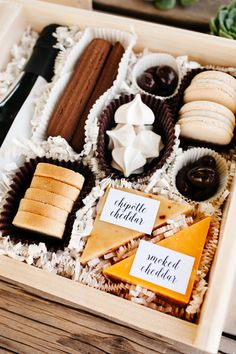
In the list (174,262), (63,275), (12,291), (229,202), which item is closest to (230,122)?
(229,202)

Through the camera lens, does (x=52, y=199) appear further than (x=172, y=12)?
No

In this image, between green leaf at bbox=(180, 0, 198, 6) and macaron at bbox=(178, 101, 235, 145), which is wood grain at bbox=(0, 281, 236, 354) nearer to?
macaron at bbox=(178, 101, 235, 145)

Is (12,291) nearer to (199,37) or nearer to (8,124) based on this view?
(8,124)

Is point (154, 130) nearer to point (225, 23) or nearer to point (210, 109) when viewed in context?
point (210, 109)

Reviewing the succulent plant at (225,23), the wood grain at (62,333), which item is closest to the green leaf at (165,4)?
the succulent plant at (225,23)

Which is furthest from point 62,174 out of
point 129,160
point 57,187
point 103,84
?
point 103,84

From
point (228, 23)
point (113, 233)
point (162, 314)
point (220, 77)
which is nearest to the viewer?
point (162, 314)

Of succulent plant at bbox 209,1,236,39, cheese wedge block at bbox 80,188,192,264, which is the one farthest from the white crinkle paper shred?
succulent plant at bbox 209,1,236,39
